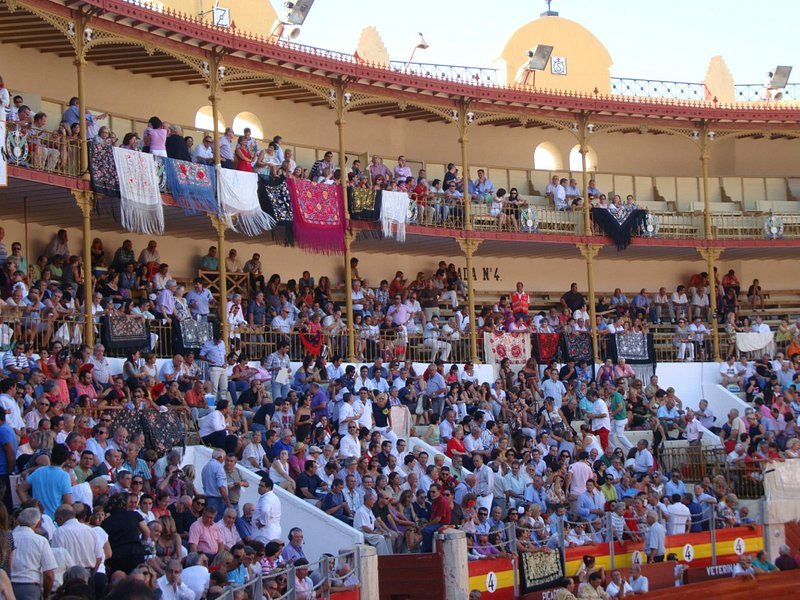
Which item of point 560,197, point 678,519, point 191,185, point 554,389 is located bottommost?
point 678,519

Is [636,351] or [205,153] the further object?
[636,351]

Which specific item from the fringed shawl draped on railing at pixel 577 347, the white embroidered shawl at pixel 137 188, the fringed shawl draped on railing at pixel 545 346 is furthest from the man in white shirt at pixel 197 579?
the fringed shawl draped on railing at pixel 577 347

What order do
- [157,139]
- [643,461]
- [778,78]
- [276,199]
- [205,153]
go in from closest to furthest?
[643,461] < [157,139] < [205,153] < [276,199] < [778,78]

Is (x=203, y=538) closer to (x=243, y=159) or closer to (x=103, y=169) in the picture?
(x=103, y=169)

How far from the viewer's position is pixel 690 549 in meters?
19.8

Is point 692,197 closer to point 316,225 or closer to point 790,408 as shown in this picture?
point 790,408

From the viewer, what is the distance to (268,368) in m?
22.1

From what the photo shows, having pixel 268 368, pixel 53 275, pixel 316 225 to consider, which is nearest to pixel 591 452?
pixel 268 368

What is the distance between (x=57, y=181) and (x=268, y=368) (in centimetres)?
475

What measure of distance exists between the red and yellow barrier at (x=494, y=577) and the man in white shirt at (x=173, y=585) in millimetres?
5477

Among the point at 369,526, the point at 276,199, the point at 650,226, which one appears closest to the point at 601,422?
the point at 276,199

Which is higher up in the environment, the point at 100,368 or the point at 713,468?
the point at 100,368

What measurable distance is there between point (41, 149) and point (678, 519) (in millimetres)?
11959

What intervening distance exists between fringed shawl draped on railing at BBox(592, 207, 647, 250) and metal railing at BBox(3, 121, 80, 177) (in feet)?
45.1
